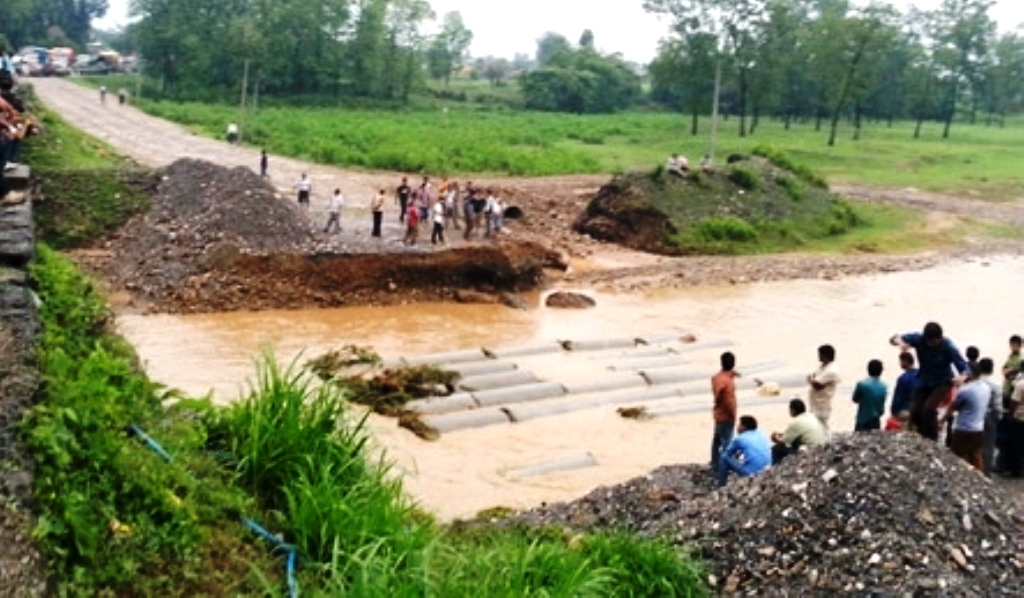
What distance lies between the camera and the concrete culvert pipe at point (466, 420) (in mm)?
14786

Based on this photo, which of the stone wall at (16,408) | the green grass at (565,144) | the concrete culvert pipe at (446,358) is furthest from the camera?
the green grass at (565,144)

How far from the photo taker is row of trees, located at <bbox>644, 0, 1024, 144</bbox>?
191 feet

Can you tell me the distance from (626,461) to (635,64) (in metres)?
90.0

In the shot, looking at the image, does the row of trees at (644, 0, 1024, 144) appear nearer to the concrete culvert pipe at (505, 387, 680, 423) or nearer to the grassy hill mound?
the grassy hill mound

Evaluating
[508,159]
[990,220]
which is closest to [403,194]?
[508,159]

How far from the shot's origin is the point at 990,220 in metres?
39.9

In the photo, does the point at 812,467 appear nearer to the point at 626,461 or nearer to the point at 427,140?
the point at 626,461

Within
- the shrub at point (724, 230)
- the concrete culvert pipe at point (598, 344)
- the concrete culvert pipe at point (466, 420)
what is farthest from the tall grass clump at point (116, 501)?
the shrub at point (724, 230)

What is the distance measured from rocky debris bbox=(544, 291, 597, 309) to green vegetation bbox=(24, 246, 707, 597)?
1512 centimetres

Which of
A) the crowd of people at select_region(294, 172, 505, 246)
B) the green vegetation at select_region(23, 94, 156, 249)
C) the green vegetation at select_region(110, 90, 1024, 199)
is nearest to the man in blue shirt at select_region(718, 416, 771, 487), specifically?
the crowd of people at select_region(294, 172, 505, 246)

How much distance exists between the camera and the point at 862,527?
25.2 feet

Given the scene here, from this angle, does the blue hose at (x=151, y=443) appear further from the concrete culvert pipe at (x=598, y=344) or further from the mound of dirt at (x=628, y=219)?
the mound of dirt at (x=628, y=219)

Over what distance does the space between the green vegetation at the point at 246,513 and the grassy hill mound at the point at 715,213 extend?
946 inches

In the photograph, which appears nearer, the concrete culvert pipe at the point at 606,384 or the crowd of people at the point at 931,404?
the crowd of people at the point at 931,404
